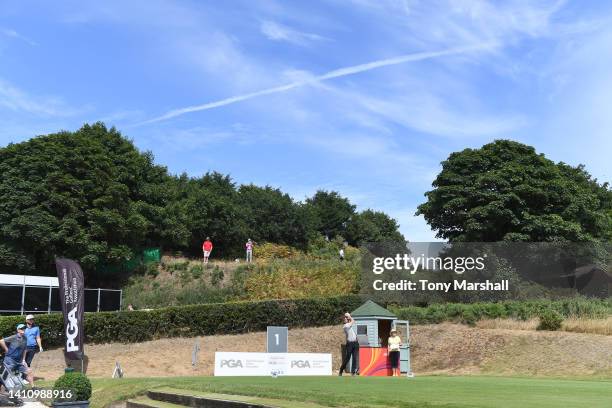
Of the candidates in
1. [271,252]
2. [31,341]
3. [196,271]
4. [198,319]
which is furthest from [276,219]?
[31,341]

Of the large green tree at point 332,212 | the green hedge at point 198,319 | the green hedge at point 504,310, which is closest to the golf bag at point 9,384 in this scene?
the green hedge at point 198,319

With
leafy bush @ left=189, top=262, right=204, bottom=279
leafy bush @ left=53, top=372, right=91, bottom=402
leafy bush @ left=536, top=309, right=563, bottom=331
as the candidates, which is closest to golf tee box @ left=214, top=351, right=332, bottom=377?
leafy bush @ left=53, top=372, right=91, bottom=402

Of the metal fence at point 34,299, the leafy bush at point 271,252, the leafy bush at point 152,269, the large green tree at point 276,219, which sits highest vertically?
the large green tree at point 276,219

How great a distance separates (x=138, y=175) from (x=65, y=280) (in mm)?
29593

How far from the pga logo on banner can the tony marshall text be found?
1738 cm

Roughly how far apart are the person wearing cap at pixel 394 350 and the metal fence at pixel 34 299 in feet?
65.4

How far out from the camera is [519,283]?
3259cm

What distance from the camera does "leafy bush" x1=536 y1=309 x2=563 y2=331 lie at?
28.3 metres

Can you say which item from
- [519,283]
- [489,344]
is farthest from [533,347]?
[519,283]

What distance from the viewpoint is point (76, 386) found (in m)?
12.9

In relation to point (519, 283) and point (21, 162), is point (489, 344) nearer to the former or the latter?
point (519, 283)

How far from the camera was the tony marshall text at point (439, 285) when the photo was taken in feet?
108

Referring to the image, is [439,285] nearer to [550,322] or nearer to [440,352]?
[440,352]

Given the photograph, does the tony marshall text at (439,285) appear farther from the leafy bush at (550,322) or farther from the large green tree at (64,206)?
the large green tree at (64,206)
